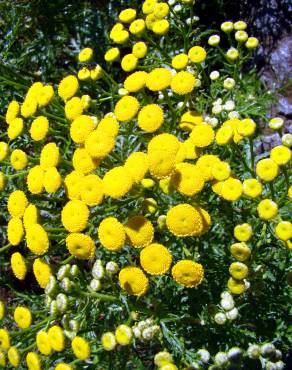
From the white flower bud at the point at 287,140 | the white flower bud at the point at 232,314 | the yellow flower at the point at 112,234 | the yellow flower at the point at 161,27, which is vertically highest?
the yellow flower at the point at 161,27

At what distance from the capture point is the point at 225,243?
3.35 m

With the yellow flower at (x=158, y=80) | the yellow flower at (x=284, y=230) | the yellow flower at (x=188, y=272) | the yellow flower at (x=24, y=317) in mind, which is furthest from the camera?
the yellow flower at (x=158, y=80)

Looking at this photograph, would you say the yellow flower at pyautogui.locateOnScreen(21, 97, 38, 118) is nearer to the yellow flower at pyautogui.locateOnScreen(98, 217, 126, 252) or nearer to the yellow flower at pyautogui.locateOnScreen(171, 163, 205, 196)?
the yellow flower at pyautogui.locateOnScreen(98, 217, 126, 252)

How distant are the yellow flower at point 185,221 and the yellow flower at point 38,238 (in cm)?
68

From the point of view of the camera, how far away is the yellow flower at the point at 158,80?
296 centimetres

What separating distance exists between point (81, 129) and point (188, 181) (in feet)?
2.40

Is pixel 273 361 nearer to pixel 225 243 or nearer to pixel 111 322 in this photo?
pixel 225 243

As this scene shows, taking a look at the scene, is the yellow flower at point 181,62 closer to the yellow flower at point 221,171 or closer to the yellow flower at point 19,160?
the yellow flower at point 221,171

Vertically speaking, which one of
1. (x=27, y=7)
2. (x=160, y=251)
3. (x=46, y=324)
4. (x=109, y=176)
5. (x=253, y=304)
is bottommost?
(x=253, y=304)

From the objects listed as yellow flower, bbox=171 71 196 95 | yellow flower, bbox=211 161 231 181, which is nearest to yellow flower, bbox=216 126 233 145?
yellow flower, bbox=211 161 231 181

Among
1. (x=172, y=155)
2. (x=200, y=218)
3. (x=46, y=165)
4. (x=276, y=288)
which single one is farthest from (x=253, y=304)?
(x=46, y=165)

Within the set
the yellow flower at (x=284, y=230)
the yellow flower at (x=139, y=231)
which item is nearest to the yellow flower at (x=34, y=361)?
the yellow flower at (x=139, y=231)

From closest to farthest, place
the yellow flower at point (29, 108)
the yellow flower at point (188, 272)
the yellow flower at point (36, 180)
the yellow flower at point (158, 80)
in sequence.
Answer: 1. the yellow flower at point (188, 272)
2. the yellow flower at point (36, 180)
3. the yellow flower at point (158, 80)
4. the yellow flower at point (29, 108)

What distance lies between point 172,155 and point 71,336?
108cm
